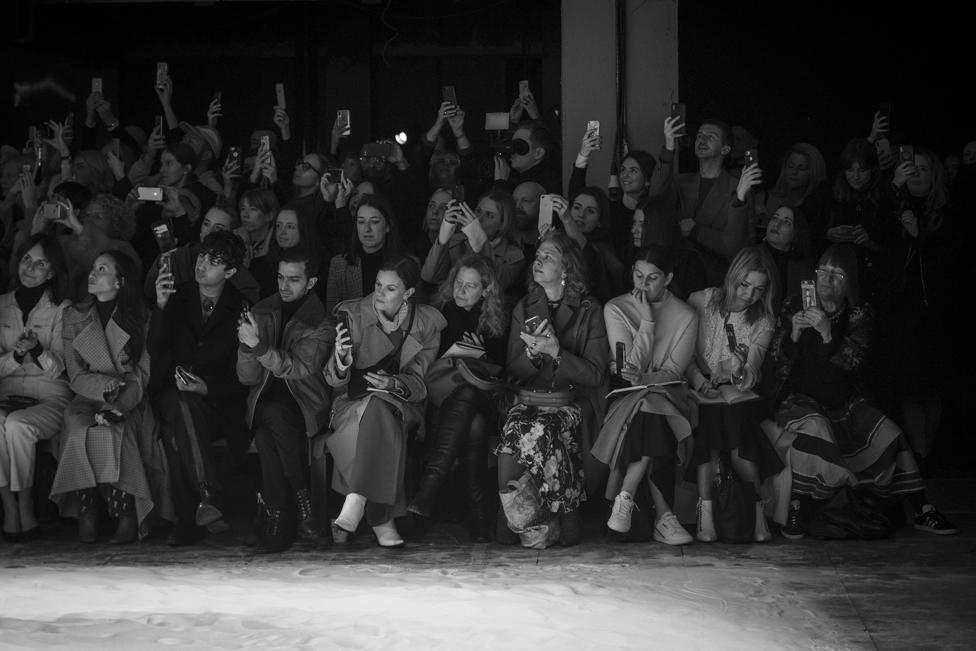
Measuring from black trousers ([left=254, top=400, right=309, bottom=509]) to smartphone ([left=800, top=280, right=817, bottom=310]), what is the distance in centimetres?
231

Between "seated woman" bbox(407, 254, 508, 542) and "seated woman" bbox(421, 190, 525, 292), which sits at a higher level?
"seated woman" bbox(421, 190, 525, 292)

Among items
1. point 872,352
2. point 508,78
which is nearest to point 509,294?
point 872,352

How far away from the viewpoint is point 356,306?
6363 millimetres

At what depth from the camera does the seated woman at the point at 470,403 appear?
20.1ft

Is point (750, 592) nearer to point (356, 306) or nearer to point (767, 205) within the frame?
point (356, 306)

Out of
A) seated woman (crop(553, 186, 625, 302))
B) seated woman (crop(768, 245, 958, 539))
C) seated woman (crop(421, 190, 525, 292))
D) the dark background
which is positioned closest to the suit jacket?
seated woman (crop(421, 190, 525, 292))

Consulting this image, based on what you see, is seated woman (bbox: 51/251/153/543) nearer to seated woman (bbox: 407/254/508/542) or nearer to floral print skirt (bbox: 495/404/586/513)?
seated woman (bbox: 407/254/508/542)

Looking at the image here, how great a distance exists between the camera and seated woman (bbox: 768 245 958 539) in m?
6.11

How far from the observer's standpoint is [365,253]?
269 inches

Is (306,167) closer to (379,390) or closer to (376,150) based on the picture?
(376,150)

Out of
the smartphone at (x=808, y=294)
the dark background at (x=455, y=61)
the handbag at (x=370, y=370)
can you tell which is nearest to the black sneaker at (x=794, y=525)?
the smartphone at (x=808, y=294)

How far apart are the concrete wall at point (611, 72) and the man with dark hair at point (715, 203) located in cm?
70

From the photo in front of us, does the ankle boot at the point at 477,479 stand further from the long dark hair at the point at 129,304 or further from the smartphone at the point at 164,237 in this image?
the smartphone at the point at 164,237

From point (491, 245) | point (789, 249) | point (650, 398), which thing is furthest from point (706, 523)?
point (491, 245)
